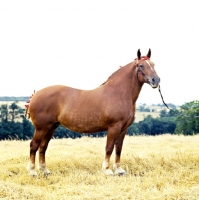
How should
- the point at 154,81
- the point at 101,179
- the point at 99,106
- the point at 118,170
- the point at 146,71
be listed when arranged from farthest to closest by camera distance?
the point at 118,170 → the point at 99,106 → the point at 146,71 → the point at 154,81 → the point at 101,179

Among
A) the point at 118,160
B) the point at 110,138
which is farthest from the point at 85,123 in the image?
the point at 118,160

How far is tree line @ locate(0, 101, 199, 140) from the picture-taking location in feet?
87.8

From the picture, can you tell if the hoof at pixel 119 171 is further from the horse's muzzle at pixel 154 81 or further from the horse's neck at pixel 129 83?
the horse's muzzle at pixel 154 81

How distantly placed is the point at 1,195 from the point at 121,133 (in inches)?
111

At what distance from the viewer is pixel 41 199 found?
4.70 meters

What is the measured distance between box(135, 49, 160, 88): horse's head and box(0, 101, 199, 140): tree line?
54.5ft

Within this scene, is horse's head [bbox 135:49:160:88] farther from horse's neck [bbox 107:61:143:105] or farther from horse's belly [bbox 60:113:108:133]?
horse's belly [bbox 60:113:108:133]

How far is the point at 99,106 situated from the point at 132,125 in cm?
2882

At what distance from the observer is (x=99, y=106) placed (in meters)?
6.27

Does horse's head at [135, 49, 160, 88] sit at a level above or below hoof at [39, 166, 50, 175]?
above

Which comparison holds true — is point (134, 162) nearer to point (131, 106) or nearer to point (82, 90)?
point (131, 106)

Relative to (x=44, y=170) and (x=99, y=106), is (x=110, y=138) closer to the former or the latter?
(x=99, y=106)

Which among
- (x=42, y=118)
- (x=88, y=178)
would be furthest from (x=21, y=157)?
(x=88, y=178)

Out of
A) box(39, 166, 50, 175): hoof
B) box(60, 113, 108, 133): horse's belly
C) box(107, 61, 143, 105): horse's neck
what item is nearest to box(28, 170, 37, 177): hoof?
box(39, 166, 50, 175): hoof
